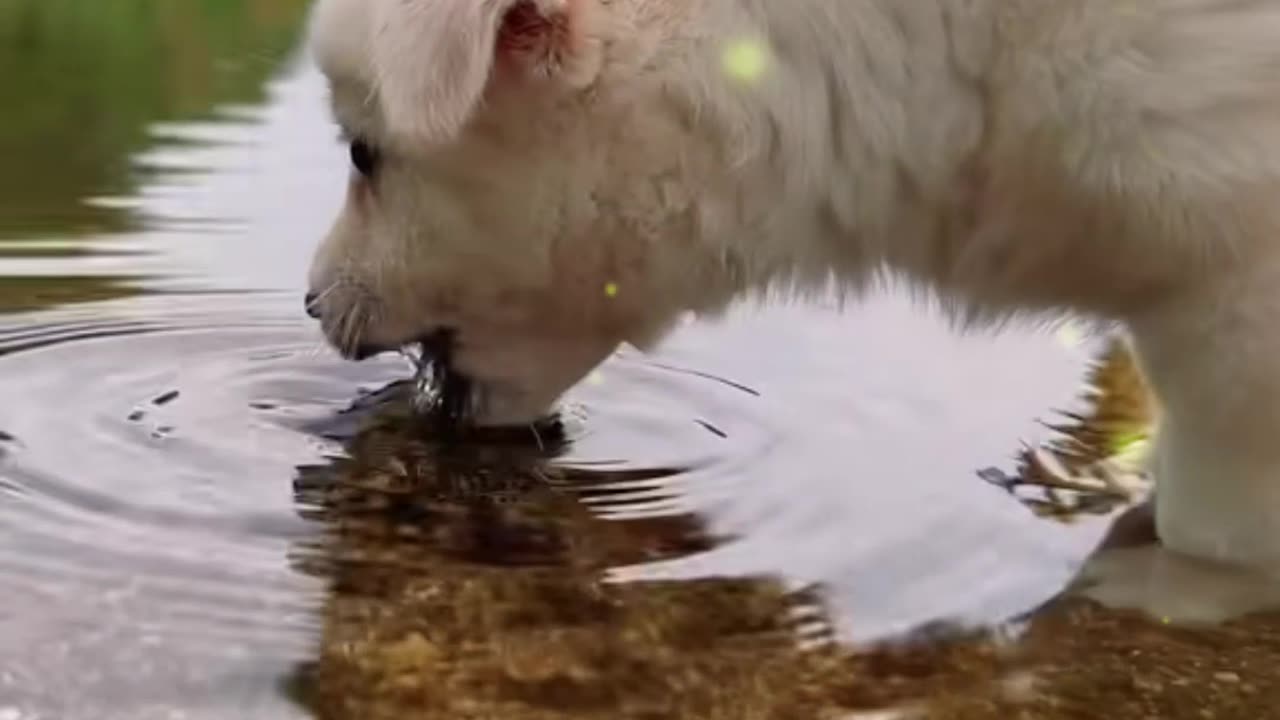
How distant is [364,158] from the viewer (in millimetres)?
1910

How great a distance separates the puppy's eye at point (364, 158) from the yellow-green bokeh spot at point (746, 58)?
1.23ft

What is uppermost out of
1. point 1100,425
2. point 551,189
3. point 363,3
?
point 363,3

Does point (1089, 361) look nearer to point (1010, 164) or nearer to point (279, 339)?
point (1010, 164)

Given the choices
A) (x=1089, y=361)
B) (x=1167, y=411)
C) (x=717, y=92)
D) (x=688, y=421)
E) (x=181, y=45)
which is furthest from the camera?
(x=181, y=45)

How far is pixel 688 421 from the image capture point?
7.15ft

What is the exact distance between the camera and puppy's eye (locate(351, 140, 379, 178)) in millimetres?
1894

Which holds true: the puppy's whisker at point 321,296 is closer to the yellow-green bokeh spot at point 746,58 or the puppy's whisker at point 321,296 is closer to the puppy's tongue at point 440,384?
the puppy's tongue at point 440,384

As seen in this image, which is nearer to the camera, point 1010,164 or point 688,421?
point 1010,164

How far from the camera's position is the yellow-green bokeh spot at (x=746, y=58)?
1728mm

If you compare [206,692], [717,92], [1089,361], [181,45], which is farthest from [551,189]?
[181,45]

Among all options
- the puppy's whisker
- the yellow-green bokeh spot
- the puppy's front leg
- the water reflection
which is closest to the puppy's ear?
the yellow-green bokeh spot

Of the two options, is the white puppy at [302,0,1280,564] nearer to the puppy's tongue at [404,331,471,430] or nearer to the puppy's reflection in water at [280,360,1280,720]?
the puppy's tongue at [404,331,471,430]

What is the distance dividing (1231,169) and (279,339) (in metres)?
1.20

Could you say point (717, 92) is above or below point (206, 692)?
above
